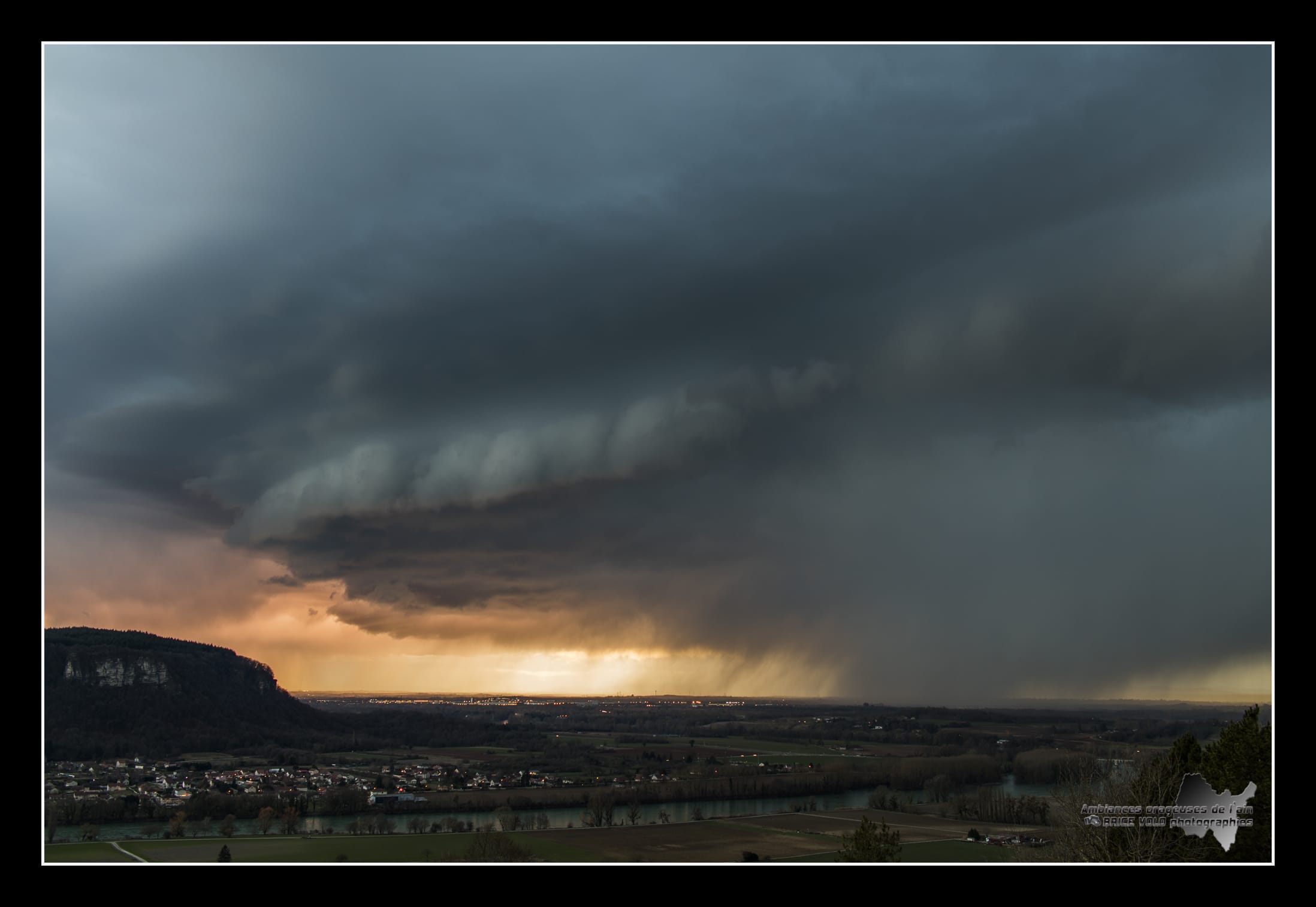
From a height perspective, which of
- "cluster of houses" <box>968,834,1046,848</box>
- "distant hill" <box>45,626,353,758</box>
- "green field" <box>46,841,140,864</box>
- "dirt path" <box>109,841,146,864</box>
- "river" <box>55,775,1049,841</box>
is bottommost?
"river" <box>55,775,1049,841</box>

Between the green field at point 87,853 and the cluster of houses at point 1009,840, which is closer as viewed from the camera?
the green field at point 87,853

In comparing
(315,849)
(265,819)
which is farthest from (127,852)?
(265,819)

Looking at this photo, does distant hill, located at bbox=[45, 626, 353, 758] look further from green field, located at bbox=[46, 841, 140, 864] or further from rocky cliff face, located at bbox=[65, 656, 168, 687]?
green field, located at bbox=[46, 841, 140, 864]

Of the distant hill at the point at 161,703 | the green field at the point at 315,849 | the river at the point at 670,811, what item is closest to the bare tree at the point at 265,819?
the river at the point at 670,811

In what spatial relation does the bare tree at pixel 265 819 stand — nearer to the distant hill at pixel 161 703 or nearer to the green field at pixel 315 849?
the green field at pixel 315 849

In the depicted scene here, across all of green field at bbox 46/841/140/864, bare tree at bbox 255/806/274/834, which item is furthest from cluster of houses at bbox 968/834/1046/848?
green field at bbox 46/841/140/864

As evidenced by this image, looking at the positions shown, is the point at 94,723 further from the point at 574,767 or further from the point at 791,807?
the point at 791,807
